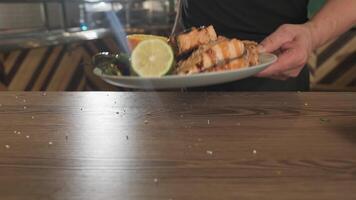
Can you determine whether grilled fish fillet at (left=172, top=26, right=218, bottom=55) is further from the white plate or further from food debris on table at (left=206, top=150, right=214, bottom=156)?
food debris on table at (left=206, top=150, right=214, bottom=156)

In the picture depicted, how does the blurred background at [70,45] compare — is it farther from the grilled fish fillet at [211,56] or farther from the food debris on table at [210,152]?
the food debris on table at [210,152]

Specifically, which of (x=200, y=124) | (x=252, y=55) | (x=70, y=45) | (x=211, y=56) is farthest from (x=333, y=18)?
(x=70, y=45)

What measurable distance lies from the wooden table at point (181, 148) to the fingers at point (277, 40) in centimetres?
15

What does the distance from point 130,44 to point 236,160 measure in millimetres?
613

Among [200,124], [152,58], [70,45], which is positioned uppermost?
[152,58]

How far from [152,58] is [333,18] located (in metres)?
0.70

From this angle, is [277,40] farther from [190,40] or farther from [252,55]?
[190,40]

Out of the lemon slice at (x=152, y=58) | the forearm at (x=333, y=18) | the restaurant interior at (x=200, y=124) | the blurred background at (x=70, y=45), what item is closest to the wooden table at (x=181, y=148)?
the restaurant interior at (x=200, y=124)

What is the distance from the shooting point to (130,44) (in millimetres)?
1218

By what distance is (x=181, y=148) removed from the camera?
798 millimetres

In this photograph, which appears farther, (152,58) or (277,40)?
(277,40)

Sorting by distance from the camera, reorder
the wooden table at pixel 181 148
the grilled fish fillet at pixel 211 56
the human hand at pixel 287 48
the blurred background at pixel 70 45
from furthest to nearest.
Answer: the blurred background at pixel 70 45, the human hand at pixel 287 48, the grilled fish fillet at pixel 211 56, the wooden table at pixel 181 148

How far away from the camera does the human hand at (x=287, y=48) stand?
1.15 meters

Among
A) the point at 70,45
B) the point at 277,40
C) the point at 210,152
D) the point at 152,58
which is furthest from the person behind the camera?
the point at 70,45
